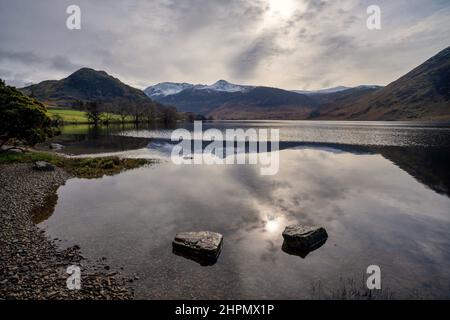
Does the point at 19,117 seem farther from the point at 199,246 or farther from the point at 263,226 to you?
the point at 263,226

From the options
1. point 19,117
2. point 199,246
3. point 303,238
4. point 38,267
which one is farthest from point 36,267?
point 19,117

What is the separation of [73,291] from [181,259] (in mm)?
6169

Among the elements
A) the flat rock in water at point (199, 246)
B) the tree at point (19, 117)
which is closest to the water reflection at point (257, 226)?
the flat rock in water at point (199, 246)

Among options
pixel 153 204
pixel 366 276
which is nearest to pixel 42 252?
pixel 153 204

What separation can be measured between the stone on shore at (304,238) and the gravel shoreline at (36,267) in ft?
36.2

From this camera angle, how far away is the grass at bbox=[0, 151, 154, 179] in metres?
40.4

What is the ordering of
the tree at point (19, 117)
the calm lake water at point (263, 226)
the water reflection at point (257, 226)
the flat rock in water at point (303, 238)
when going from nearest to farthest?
the calm lake water at point (263, 226) < the water reflection at point (257, 226) < the flat rock in water at point (303, 238) < the tree at point (19, 117)

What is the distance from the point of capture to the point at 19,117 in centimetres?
3800

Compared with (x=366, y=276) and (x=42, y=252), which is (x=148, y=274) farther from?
(x=366, y=276)

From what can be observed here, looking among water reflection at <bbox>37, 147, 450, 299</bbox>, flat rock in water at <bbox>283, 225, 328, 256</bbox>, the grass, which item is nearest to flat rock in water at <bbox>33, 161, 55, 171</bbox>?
the grass

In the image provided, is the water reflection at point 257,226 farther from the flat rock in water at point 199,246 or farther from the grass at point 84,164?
the grass at point 84,164

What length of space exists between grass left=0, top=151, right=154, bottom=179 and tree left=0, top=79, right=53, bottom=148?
3.51m

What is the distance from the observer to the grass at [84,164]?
40.4 metres

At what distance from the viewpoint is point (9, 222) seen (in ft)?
67.2
